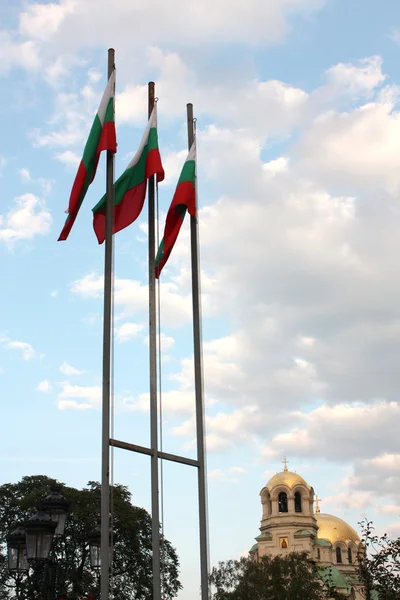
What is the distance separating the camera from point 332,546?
274ft

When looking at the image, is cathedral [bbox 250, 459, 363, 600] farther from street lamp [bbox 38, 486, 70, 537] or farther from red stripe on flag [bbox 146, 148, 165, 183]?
red stripe on flag [bbox 146, 148, 165, 183]

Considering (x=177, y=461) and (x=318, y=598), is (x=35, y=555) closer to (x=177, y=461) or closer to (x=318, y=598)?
(x=177, y=461)

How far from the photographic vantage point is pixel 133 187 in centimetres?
1209

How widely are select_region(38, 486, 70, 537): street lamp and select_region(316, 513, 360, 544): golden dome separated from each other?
75.2 metres

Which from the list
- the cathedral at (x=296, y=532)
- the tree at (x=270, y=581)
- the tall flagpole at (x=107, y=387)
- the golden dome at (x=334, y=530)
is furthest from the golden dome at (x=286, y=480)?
the tall flagpole at (x=107, y=387)

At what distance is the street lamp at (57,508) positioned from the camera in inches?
520

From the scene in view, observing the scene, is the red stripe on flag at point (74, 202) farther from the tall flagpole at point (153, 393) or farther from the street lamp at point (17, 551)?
the street lamp at point (17, 551)

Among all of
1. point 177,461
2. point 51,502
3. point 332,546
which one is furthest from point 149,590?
point 332,546

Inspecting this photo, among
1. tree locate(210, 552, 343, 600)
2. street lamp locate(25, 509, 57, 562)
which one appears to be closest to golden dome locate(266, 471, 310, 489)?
tree locate(210, 552, 343, 600)

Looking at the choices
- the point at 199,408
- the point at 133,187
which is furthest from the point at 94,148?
the point at 199,408

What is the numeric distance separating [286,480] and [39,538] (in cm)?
7084

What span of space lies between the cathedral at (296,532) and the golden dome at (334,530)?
0.34ft

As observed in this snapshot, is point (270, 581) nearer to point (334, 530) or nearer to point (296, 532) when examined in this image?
point (296, 532)

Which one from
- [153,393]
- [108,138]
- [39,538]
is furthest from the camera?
[39,538]
